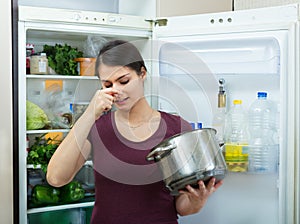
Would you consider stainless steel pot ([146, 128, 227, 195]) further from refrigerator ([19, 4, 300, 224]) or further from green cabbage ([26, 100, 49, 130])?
green cabbage ([26, 100, 49, 130])

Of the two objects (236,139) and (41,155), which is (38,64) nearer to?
(41,155)

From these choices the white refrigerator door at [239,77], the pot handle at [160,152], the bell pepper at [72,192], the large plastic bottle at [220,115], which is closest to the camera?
the pot handle at [160,152]

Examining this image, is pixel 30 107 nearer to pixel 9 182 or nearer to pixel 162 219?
pixel 9 182

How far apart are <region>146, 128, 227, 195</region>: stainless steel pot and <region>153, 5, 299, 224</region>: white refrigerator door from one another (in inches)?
17.2

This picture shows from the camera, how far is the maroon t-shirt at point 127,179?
139 cm

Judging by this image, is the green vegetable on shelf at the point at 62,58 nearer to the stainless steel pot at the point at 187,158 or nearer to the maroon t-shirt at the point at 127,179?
the maroon t-shirt at the point at 127,179

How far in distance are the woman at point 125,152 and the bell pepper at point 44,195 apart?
2.05 ft

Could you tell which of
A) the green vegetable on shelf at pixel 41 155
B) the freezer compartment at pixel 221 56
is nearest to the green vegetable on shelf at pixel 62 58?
the green vegetable on shelf at pixel 41 155

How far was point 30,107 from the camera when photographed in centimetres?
200

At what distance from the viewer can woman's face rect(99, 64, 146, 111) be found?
129 cm

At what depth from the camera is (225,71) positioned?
5.78 feet

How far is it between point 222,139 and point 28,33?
40.4 inches

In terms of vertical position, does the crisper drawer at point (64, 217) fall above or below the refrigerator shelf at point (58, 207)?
below

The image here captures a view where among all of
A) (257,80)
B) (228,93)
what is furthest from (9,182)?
(257,80)
